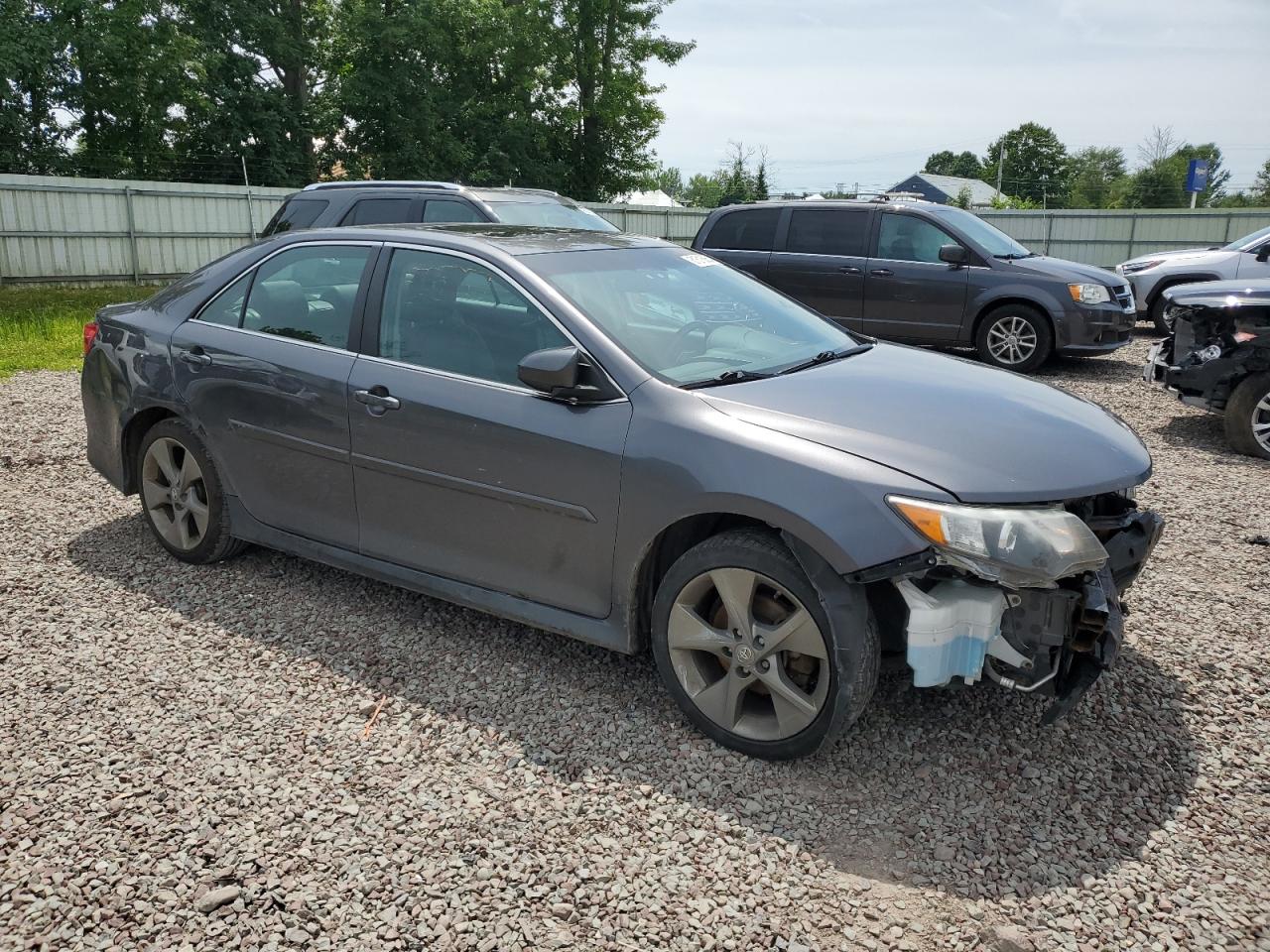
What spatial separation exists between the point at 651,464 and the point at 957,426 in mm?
1007

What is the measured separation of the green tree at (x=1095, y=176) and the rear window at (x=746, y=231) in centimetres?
7714

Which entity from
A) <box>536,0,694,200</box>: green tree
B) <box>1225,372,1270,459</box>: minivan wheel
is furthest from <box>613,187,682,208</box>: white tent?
<box>1225,372,1270,459</box>: minivan wheel

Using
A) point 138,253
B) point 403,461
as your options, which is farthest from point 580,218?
point 138,253

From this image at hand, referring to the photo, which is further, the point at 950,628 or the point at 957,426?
the point at 957,426

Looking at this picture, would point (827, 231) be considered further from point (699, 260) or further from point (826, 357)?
point (826, 357)

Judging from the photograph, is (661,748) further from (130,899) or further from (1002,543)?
(130,899)

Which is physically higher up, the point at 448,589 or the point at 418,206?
the point at 418,206

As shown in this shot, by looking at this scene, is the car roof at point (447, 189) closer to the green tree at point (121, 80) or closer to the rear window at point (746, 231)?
the rear window at point (746, 231)

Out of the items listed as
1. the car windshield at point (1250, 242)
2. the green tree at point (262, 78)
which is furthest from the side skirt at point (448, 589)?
the green tree at point (262, 78)

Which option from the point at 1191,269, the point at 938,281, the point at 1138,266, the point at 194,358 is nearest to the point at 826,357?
the point at 194,358

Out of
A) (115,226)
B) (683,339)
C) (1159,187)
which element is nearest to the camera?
(683,339)

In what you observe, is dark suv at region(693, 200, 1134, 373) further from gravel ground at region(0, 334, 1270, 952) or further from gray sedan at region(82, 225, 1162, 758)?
gray sedan at region(82, 225, 1162, 758)

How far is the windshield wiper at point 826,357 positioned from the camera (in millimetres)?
3875

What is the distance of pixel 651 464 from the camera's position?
334 cm
